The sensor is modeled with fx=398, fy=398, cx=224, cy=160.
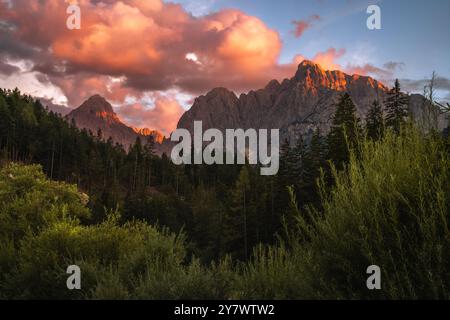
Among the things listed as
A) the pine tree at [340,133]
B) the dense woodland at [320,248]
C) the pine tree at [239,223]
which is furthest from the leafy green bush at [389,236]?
the pine tree at [239,223]

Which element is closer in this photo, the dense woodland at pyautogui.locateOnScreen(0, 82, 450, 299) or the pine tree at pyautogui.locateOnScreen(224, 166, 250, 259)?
the dense woodland at pyautogui.locateOnScreen(0, 82, 450, 299)

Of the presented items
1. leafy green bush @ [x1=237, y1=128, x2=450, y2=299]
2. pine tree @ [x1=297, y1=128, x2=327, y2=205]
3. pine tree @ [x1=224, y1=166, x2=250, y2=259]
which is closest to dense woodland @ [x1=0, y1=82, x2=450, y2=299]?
leafy green bush @ [x1=237, y1=128, x2=450, y2=299]

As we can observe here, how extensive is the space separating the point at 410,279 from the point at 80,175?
328 ft

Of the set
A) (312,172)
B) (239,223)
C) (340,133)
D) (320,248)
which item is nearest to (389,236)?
(320,248)

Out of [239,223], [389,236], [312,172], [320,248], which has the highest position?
[312,172]

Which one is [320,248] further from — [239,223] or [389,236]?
[239,223]

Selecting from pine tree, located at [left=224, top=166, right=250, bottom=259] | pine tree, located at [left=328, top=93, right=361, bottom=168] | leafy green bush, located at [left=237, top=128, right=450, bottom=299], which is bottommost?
pine tree, located at [left=224, top=166, right=250, bottom=259]

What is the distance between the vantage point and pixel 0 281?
12.2 meters

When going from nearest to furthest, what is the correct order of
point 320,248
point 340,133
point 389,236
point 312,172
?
point 389,236 → point 320,248 → point 340,133 → point 312,172

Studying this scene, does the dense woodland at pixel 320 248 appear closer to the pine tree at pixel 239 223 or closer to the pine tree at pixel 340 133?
the pine tree at pixel 340 133

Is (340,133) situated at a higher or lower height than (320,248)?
higher

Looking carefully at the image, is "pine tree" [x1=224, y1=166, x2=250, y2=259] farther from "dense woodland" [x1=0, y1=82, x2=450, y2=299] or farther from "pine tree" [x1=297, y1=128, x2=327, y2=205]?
"dense woodland" [x1=0, y1=82, x2=450, y2=299]
